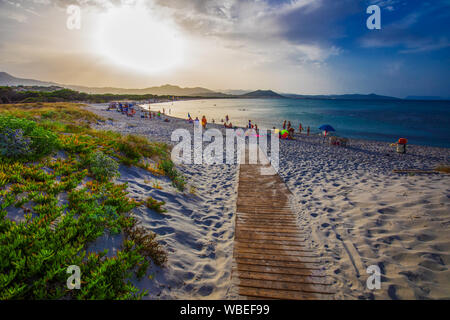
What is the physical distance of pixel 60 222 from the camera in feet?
10.6

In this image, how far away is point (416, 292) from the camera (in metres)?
3.11

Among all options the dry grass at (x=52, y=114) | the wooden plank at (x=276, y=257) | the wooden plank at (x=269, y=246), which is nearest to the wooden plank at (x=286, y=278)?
the wooden plank at (x=276, y=257)

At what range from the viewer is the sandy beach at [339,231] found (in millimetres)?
3297

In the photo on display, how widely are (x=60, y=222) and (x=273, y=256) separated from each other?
13.3ft

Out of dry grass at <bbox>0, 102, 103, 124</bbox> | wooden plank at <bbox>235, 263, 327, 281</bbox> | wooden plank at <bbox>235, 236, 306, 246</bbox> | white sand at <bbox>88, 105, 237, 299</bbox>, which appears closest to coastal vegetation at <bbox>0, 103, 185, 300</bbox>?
white sand at <bbox>88, 105, 237, 299</bbox>

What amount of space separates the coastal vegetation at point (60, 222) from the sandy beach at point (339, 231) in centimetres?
35

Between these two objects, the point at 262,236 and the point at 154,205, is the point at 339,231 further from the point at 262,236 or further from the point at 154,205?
the point at 154,205

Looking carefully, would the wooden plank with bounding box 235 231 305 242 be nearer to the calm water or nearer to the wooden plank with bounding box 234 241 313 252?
the wooden plank with bounding box 234 241 313 252

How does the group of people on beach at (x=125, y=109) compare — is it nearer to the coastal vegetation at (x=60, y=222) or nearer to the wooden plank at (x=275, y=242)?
the coastal vegetation at (x=60, y=222)

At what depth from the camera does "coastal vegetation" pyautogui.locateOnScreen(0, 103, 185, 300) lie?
2443 millimetres

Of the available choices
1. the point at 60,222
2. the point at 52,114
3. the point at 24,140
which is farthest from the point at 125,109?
the point at 60,222

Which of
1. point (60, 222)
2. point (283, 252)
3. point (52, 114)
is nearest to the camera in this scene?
point (60, 222)
